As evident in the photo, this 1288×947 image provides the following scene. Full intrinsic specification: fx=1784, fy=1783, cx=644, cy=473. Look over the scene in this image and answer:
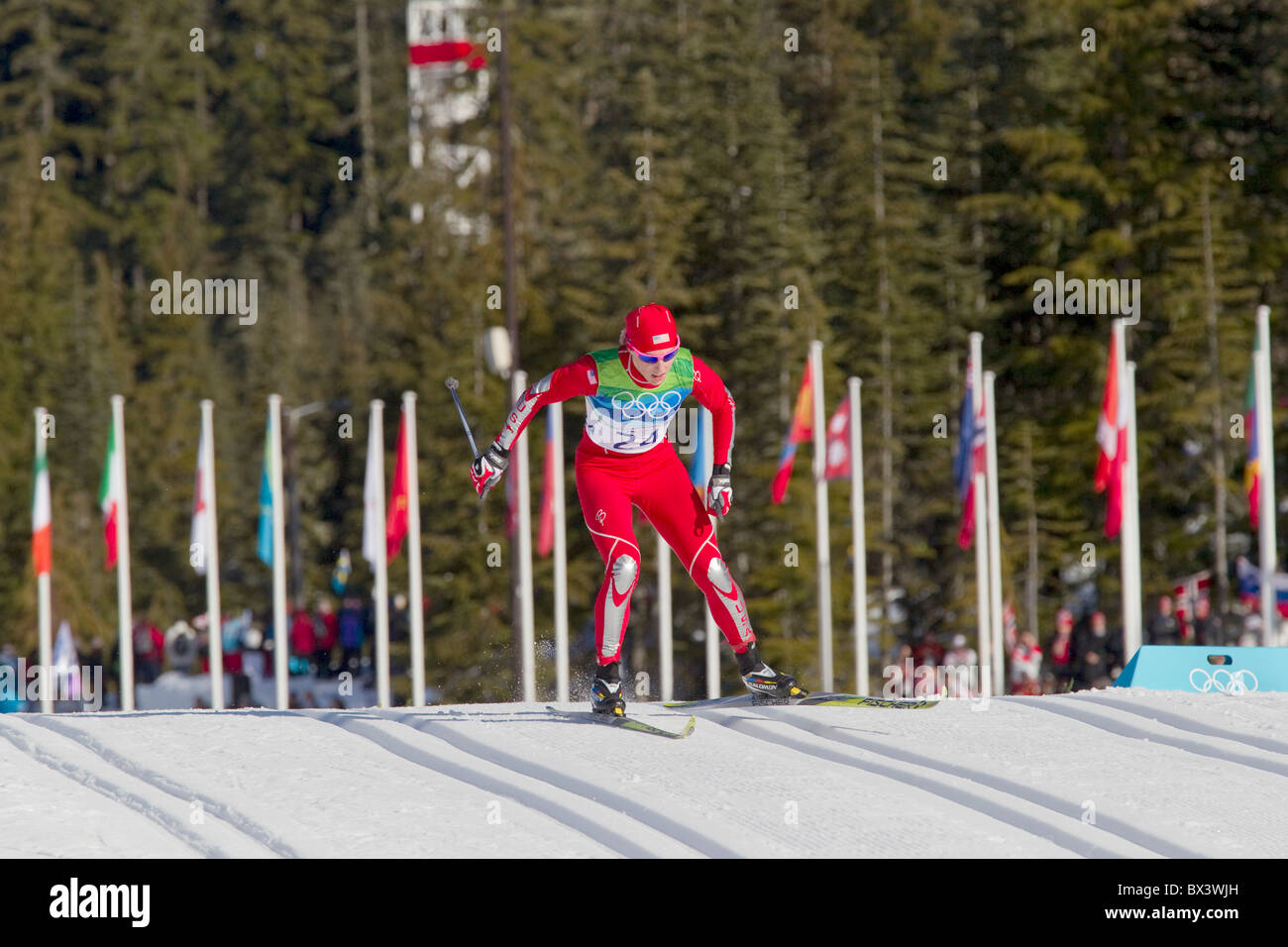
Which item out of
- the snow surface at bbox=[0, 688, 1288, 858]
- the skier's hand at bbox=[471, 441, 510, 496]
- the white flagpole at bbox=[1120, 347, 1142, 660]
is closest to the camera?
the snow surface at bbox=[0, 688, 1288, 858]

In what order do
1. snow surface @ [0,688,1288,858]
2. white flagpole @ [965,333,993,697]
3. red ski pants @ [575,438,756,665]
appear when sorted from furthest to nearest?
white flagpole @ [965,333,993,697]
red ski pants @ [575,438,756,665]
snow surface @ [0,688,1288,858]

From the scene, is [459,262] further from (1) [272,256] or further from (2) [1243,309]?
(1) [272,256]

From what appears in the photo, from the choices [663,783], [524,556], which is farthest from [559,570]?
[663,783]

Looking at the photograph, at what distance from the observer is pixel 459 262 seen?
→ 118 ft

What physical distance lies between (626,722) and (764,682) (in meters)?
0.86

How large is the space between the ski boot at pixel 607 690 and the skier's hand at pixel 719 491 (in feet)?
2.94

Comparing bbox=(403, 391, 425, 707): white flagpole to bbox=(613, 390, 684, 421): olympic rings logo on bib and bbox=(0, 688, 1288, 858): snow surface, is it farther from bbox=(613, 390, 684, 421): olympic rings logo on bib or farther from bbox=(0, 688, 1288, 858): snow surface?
bbox=(613, 390, 684, 421): olympic rings logo on bib

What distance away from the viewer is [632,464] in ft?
27.6

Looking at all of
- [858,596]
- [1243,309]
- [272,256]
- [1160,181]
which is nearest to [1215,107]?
[1160,181]

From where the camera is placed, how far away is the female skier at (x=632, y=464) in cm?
809

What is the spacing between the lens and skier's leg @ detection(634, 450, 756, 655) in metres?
8.45

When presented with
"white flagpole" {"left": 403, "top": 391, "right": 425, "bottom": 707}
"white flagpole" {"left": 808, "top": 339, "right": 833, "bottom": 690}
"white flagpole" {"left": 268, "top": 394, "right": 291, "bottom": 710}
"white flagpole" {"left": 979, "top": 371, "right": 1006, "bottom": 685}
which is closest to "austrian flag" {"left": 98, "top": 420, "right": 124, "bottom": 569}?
"white flagpole" {"left": 268, "top": 394, "right": 291, "bottom": 710}

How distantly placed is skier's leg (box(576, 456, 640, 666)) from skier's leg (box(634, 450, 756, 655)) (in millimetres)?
134

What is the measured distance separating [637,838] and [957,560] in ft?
76.6
